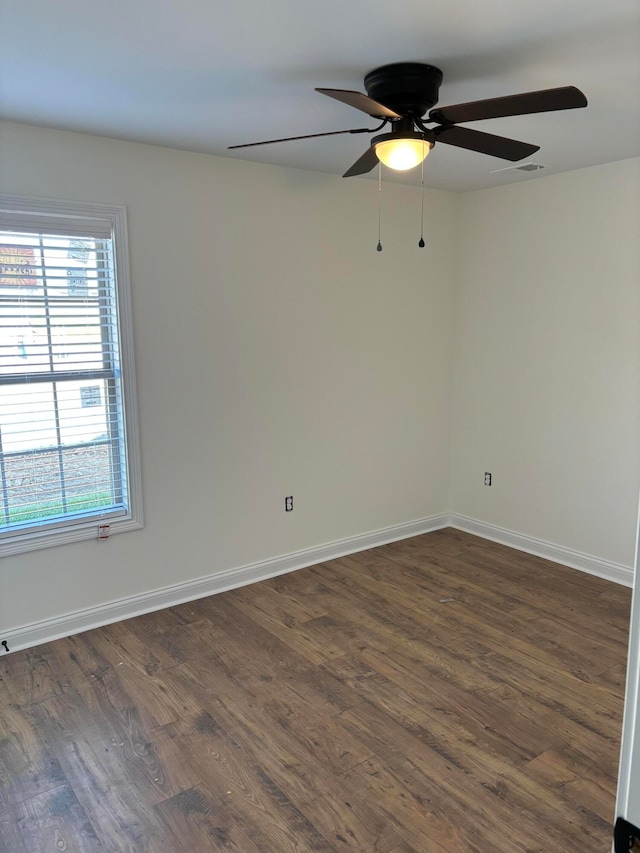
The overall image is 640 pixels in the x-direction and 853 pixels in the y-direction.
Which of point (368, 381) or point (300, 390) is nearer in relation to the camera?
point (300, 390)

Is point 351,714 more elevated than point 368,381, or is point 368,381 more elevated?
point 368,381

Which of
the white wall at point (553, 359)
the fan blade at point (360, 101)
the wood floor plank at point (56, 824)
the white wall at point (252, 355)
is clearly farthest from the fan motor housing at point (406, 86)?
the wood floor plank at point (56, 824)

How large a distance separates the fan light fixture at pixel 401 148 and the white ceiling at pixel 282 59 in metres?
0.24

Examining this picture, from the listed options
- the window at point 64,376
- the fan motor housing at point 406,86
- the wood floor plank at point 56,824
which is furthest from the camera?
the window at point 64,376

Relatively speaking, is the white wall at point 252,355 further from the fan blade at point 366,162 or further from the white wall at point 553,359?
the fan blade at point 366,162

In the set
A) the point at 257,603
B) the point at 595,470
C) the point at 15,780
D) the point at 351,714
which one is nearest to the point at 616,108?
the point at 595,470

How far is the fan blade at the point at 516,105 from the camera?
6.09 feet

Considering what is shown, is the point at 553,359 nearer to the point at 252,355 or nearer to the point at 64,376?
the point at 252,355

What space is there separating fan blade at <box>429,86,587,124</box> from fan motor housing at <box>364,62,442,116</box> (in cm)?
15

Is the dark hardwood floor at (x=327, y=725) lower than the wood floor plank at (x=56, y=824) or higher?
higher

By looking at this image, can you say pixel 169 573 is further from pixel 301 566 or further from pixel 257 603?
pixel 301 566

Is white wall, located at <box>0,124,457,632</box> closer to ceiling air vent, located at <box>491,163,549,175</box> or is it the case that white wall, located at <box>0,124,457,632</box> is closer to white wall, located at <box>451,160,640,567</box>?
white wall, located at <box>451,160,640,567</box>

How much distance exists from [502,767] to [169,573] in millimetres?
2048

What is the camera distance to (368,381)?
4.27m
